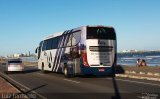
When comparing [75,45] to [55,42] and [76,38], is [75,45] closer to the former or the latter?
[76,38]

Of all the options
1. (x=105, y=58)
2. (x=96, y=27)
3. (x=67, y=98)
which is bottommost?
(x=67, y=98)

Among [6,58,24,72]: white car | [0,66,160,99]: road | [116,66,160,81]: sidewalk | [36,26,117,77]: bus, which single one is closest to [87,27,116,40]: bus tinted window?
[36,26,117,77]: bus

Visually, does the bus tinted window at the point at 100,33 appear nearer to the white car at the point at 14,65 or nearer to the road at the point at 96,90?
the road at the point at 96,90

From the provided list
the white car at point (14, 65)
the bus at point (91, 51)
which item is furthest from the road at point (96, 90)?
the white car at point (14, 65)

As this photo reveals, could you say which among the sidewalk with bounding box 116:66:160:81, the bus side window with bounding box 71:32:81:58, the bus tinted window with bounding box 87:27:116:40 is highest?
the bus tinted window with bounding box 87:27:116:40

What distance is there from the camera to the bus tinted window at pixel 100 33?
24391 mm

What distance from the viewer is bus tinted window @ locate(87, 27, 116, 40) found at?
24.4 m

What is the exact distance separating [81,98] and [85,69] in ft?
34.3

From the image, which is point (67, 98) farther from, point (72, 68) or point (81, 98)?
point (72, 68)

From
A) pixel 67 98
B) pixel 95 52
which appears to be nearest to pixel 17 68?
pixel 95 52

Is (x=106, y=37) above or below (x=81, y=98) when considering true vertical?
above

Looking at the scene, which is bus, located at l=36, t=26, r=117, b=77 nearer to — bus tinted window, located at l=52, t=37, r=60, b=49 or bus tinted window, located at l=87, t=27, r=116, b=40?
bus tinted window, located at l=87, t=27, r=116, b=40

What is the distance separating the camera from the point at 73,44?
2548 centimetres

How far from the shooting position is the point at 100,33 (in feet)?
81.4
